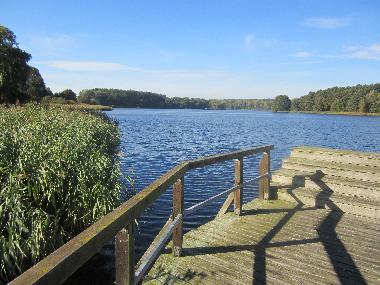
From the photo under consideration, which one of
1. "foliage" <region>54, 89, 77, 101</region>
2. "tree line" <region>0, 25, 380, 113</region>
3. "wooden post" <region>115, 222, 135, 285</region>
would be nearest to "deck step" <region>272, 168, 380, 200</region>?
"wooden post" <region>115, 222, 135, 285</region>

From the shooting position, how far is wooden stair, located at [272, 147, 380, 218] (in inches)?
315

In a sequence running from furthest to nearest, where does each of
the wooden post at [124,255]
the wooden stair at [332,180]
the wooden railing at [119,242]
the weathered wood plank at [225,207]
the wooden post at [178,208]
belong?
the wooden stair at [332,180]
the weathered wood plank at [225,207]
the wooden post at [178,208]
the wooden post at [124,255]
the wooden railing at [119,242]

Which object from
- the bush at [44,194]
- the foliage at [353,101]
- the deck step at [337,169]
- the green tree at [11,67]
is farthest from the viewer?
the foliage at [353,101]

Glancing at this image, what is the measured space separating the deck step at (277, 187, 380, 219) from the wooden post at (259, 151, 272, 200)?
0.30 m

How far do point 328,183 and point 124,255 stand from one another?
666cm

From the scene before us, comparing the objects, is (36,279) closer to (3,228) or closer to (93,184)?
(3,228)

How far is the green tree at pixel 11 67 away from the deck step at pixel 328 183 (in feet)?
137

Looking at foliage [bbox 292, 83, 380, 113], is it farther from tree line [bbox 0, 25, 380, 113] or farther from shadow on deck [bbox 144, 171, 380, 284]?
shadow on deck [bbox 144, 171, 380, 284]

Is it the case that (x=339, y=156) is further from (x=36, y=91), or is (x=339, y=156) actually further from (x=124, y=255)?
(x=36, y=91)

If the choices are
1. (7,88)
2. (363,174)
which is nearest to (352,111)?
(7,88)

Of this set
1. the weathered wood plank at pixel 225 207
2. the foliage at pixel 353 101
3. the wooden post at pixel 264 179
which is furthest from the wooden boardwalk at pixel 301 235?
the foliage at pixel 353 101

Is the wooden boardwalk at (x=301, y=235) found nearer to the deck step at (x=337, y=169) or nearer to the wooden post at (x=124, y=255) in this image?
the deck step at (x=337, y=169)

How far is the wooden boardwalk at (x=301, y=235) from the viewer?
5.01 meters

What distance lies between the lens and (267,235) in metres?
6.49
